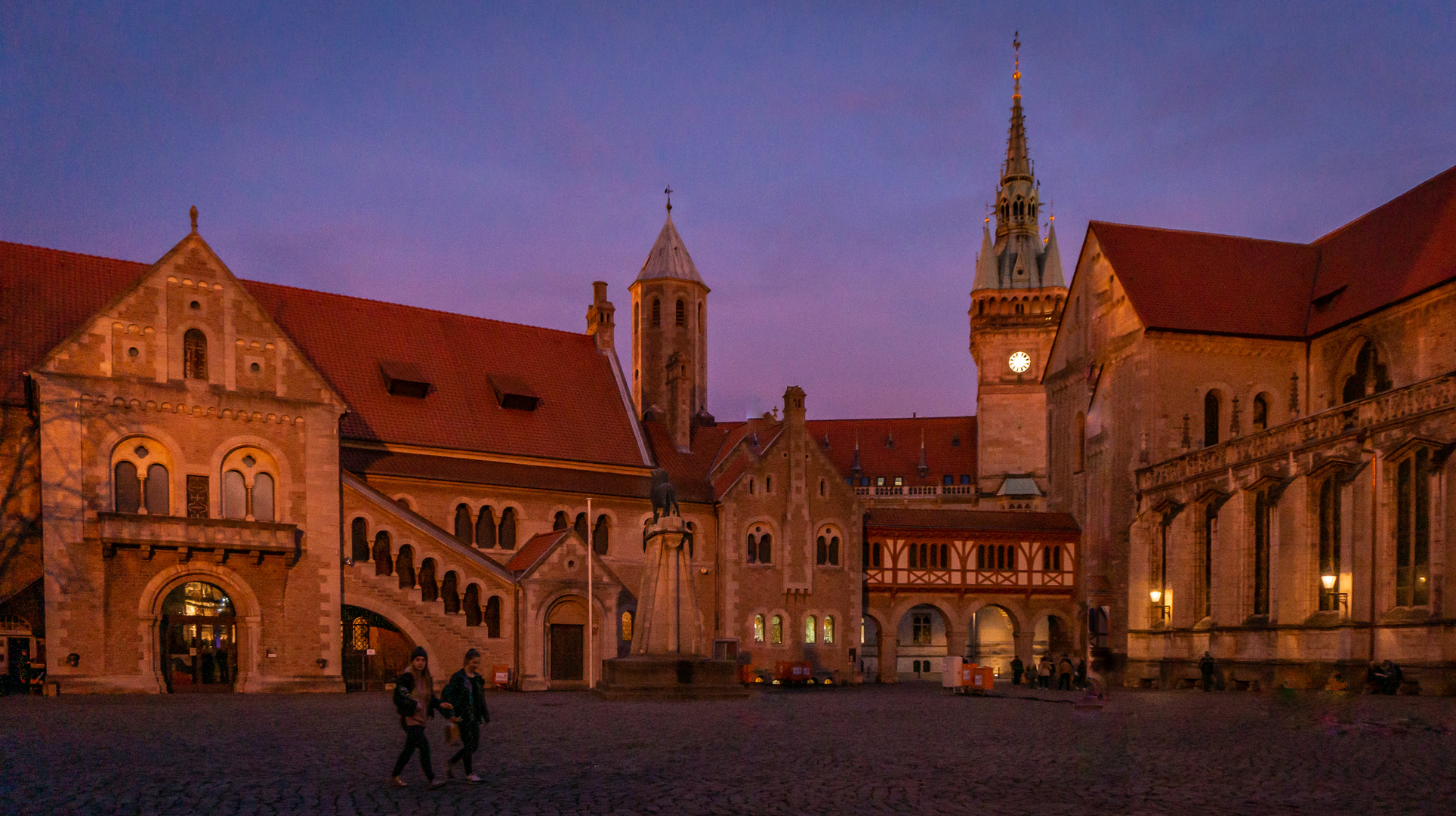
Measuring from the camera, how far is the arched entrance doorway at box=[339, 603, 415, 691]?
134 feet

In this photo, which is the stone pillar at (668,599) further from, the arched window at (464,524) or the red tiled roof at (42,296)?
the red tiled roof at (42,296)

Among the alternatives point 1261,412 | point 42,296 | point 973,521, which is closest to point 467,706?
point 42,296

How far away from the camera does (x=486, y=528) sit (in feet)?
154

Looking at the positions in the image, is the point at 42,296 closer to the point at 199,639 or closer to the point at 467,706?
the point at 199,639

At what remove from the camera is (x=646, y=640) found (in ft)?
107

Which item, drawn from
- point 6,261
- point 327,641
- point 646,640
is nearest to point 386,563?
point 327,641

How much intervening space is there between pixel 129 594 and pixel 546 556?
1309 centimetres

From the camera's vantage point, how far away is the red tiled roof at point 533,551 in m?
43.4

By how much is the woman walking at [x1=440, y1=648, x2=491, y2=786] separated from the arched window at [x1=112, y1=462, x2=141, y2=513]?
81.6 ft

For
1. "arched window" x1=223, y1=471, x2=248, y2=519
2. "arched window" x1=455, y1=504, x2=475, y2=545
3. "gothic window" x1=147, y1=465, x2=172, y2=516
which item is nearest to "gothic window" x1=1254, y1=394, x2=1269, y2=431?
"arched window" x1=455, y1=504, x2=475, y2=545

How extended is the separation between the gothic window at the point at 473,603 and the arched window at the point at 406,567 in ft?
5.77

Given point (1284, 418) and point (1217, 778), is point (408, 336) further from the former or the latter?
point (1217, 778)

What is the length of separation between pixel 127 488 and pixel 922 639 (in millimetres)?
52797

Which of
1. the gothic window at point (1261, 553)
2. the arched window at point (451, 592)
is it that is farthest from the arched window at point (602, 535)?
the gothic window at point (1261, 553)
